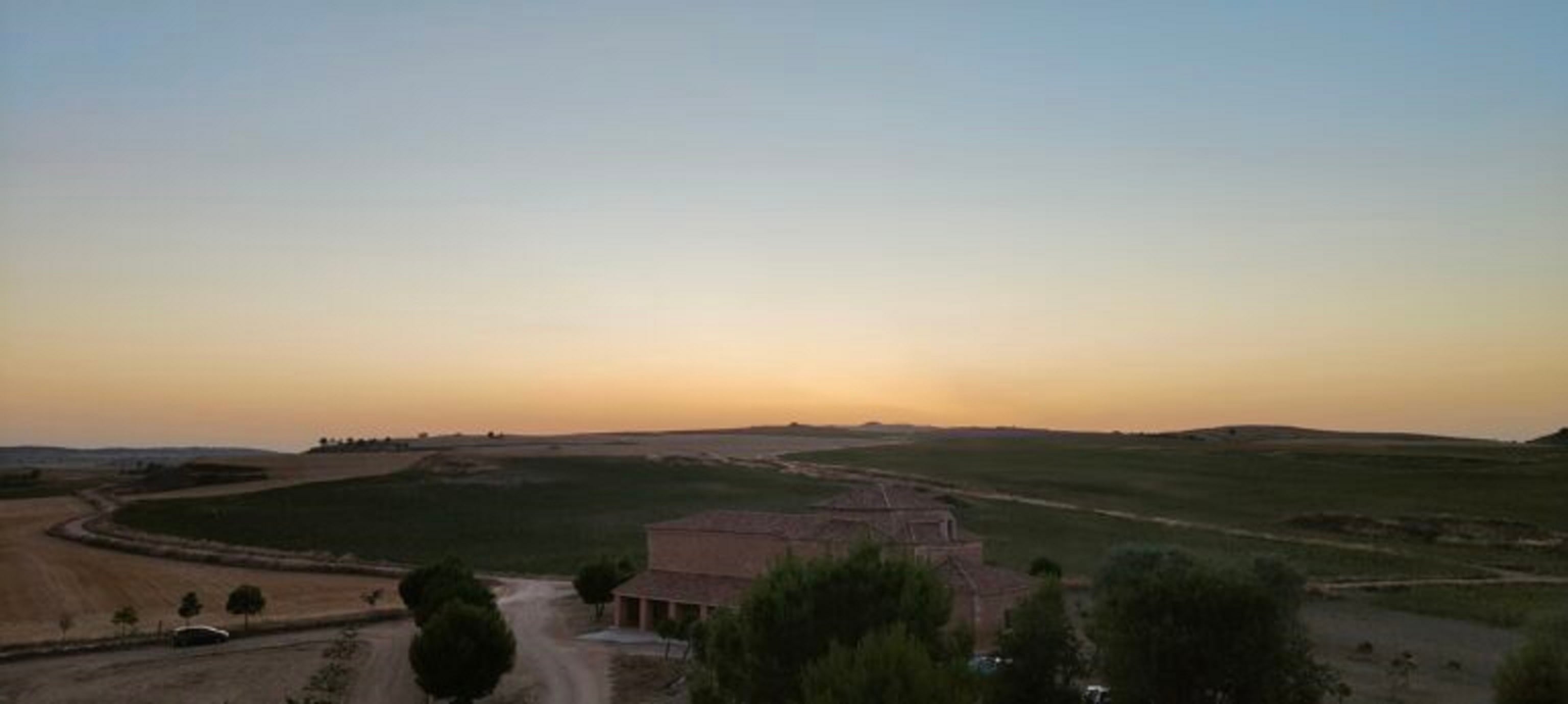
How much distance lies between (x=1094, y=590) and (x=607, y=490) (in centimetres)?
6864

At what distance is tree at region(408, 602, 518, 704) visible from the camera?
39562mm

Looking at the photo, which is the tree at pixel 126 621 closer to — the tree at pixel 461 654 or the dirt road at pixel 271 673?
the dirt road at pixel 271 673

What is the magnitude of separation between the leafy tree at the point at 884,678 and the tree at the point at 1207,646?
10.7m

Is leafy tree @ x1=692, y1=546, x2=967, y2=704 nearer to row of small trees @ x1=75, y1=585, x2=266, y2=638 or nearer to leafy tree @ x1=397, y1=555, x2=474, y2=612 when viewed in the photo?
leafy tree @ x1=397, y1=555, x2=474, y2=612

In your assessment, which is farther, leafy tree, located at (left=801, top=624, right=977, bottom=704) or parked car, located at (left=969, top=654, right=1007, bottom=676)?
parked car, located at (left=969, top=654, right=1007, bottom=676)

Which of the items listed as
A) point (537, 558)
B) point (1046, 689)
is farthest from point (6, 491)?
point (1046, 689)

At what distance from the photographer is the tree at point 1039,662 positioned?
33.9 m

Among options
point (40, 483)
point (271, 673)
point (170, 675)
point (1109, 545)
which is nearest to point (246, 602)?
point (170, 675)

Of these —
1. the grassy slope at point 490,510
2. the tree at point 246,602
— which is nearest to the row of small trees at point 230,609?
the tree at point 246,602

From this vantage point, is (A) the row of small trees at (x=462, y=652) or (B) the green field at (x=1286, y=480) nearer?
(A) the row of small trees at (x=462, y=652)

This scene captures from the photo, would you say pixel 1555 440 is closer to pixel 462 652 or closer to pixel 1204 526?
pixel 1204 526

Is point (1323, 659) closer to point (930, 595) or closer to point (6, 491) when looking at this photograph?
point (930, 595)

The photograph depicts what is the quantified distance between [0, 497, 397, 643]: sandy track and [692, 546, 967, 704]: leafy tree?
3689cm

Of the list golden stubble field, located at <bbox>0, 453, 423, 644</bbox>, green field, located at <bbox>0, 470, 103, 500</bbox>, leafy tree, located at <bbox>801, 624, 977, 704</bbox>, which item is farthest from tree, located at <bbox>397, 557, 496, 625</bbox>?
green field, located at <bbox>0, 470, 103, 500</bbox>
